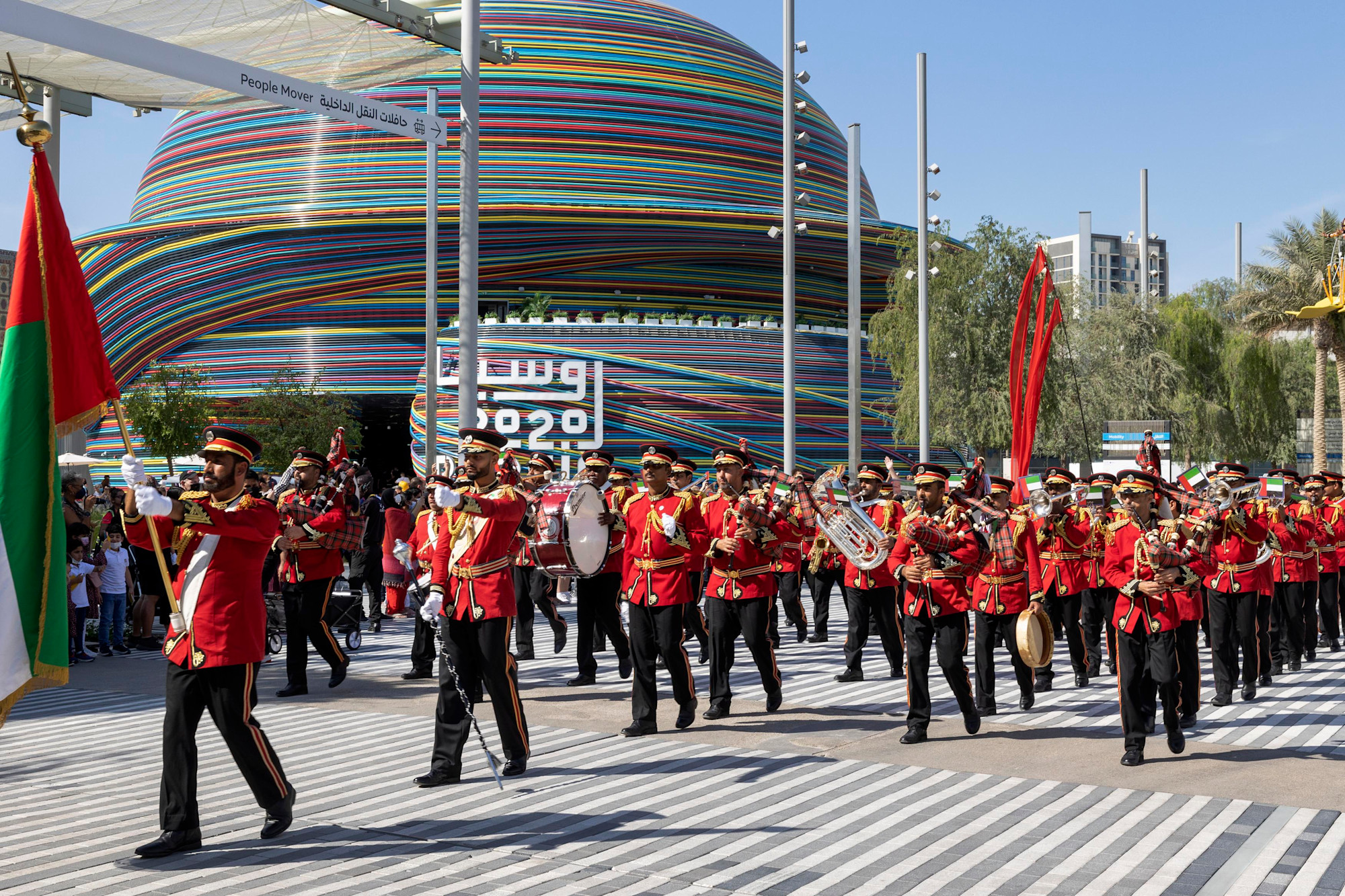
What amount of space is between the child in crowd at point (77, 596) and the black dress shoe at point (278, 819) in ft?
25.1

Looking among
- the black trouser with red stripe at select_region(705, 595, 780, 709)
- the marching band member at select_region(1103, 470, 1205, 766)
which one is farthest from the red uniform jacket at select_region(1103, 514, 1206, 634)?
the black trouser with red stripe at select_region(705, 595, 780, 709)

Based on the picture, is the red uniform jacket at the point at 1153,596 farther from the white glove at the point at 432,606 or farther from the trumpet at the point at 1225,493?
the white glove at the point at 432,606

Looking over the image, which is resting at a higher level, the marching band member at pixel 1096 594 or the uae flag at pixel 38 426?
the uae flag at pixel 38 426

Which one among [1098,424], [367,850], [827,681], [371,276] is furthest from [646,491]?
[371,276]

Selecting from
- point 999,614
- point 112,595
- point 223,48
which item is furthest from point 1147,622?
point 112,595

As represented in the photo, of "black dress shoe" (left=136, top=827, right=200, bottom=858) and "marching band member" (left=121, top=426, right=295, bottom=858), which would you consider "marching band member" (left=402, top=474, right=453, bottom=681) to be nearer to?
"marching band member" (left=121, top=426, right=295, bottom=858)

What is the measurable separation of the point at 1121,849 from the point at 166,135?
1781 inches

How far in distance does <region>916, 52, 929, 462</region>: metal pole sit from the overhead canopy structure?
604 inches

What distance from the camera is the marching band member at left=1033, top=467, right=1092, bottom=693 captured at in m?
11.6

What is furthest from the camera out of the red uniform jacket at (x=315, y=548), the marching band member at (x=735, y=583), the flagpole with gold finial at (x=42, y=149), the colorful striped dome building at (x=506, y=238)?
the colorful striped dome building at (x=506, y=238)

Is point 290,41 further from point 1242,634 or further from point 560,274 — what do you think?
point 560,274

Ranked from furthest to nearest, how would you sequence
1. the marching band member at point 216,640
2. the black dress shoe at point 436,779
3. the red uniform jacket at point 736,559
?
the red uniform jacket at point 736,559
the black dress shoe at point 436,779
the marching band member at point 216,640

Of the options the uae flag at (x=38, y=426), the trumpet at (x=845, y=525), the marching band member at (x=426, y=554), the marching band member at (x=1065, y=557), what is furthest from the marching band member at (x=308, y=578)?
the marching band member at (x=1065, y=557)

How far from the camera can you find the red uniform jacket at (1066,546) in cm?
1184
